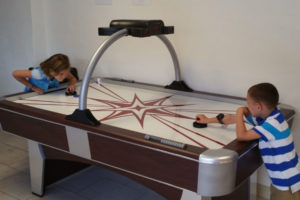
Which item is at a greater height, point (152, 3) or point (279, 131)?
point (152, 3)

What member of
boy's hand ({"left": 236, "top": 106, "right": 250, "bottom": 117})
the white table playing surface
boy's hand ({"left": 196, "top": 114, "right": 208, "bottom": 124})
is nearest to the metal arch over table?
the white table playing surface

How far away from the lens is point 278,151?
1635 mm

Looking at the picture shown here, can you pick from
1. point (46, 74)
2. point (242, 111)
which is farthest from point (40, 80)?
point (242, 111)

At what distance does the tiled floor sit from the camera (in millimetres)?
2447

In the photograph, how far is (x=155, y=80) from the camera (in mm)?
2863

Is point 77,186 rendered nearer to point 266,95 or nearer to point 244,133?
point 244,133

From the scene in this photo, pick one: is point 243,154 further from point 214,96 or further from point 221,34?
point 221,34

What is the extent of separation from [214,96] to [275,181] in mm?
826

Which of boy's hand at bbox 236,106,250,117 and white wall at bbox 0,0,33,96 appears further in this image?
white wall at bbox 0,0,33,96

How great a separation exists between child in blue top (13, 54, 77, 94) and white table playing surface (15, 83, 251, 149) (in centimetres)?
11

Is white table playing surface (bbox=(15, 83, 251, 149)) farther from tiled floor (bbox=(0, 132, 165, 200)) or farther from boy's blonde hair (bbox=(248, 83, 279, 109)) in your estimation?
tiled floor (bbox=(0, 132, 165, 200))

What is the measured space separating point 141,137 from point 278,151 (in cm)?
67

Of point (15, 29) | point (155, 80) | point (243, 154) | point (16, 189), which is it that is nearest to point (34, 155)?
point (16, 189)

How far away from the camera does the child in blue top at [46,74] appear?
258cm
